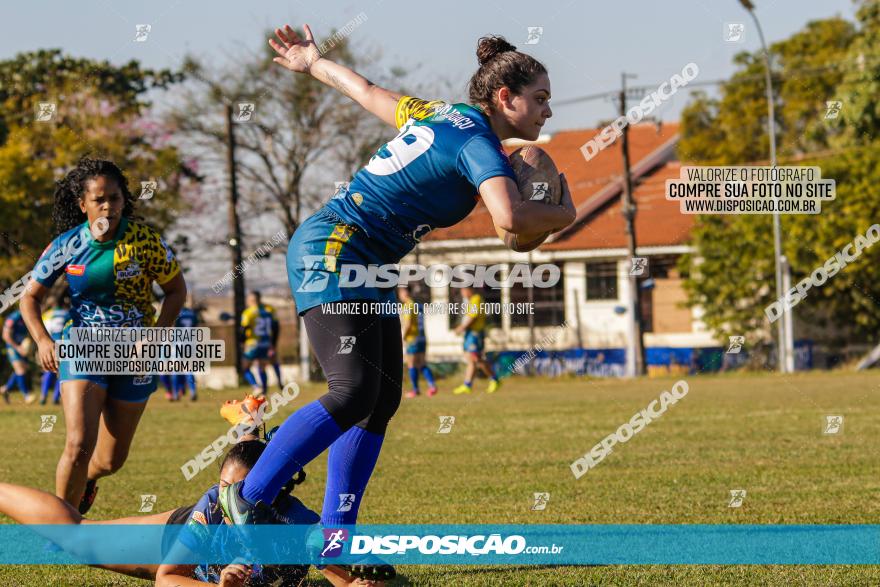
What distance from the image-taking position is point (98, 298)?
6734 mm

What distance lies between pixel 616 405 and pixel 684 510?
37.5 ft

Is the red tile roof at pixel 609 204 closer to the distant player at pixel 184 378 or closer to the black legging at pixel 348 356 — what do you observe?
the distant player at pixel 184 378

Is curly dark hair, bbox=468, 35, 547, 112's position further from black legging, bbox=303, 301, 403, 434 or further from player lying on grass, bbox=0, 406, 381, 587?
player lying on grass, bbox=0, 406, 381, 587

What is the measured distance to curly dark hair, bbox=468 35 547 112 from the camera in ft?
15.5

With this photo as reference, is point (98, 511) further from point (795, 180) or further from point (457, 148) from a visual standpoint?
point (795, 180)

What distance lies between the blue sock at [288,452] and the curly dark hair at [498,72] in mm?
1386

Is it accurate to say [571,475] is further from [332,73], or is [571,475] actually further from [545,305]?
[545,305]

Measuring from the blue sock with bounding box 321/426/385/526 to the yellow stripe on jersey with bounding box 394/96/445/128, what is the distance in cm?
132

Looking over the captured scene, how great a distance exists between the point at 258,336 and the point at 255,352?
1.16 ft

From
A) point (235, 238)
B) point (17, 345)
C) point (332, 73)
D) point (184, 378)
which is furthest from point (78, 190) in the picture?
point (235, 238)

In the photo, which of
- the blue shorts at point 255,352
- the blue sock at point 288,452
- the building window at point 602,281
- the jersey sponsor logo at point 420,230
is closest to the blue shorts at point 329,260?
the jersey sponsor logo at point 420,230

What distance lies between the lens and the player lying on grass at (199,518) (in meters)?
4.80

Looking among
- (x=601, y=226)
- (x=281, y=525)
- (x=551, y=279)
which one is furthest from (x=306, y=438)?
(x=601, y=226)

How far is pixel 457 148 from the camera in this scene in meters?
4.58
